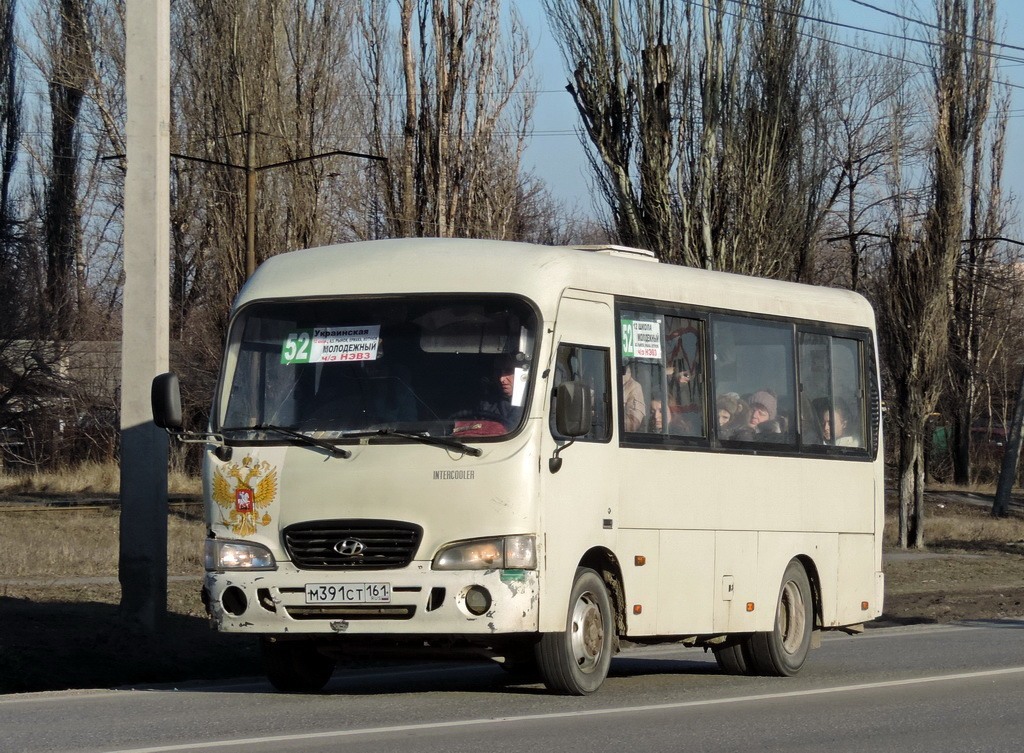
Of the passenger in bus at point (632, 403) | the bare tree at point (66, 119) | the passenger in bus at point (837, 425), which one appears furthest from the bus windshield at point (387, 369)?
the bare tree at point (66, 119)

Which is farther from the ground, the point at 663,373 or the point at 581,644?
the point at 663,373

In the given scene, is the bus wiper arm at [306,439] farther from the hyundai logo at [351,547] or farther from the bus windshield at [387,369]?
the hyundai logo at [351,547]

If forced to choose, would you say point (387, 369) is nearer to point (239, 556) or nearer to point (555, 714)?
point (239, 556)

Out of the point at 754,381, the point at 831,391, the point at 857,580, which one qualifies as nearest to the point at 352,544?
the point at 754,381

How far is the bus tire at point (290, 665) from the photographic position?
36.6ft

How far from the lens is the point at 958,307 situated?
176 feet

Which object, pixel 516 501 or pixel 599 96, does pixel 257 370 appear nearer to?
pixel 516 501

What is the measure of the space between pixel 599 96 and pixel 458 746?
67.7 ft

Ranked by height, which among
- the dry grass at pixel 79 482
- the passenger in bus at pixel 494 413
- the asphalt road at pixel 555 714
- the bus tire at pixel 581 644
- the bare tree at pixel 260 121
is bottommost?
the asphalt road at pixel 555 714

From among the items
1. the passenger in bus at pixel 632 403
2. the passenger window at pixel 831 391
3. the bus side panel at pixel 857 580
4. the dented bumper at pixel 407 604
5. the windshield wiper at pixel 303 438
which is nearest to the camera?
the dented bumper at pixel 407 604

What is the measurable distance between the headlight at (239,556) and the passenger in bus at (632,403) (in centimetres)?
254

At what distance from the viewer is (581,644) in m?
10.8

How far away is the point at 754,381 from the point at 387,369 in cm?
355

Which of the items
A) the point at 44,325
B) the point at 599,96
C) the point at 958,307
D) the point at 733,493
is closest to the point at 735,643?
the point at 733,493
